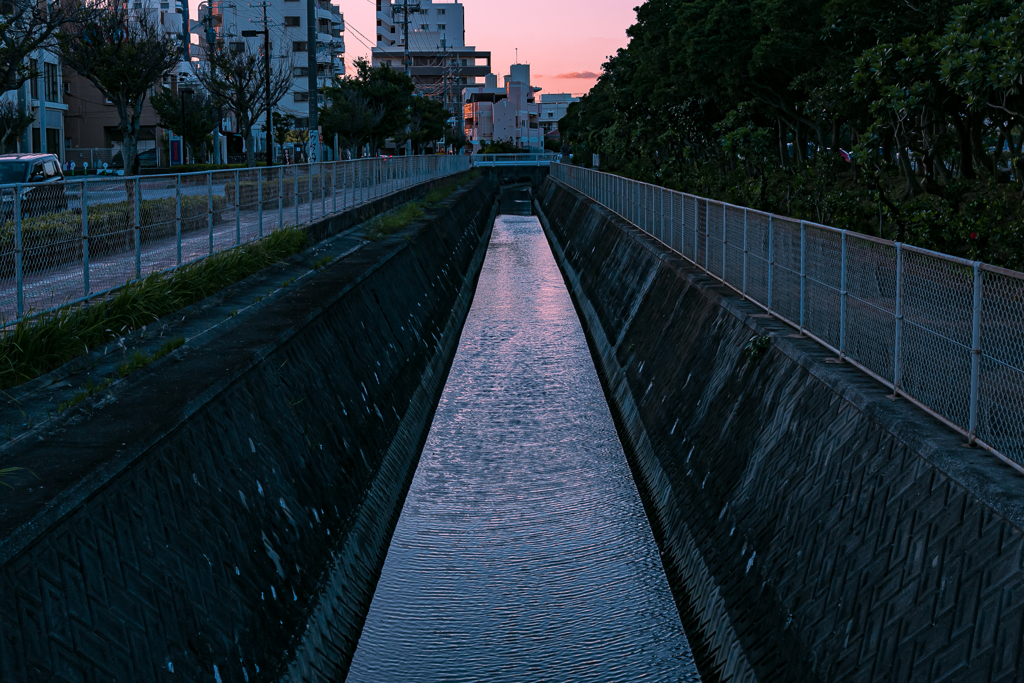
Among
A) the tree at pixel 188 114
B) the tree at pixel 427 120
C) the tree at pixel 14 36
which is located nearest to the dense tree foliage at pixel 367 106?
the tree at pixel 188 114

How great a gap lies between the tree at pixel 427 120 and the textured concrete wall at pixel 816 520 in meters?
94.6

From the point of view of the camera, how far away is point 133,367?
416 inches

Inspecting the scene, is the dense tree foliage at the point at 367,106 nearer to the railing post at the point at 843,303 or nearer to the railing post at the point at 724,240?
the railing post at the point at 724,240

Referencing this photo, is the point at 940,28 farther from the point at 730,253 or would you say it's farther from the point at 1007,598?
the point at 1007,598

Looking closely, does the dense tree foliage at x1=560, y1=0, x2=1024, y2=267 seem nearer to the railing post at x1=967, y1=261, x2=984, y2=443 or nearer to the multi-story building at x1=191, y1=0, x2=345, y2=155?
the railing post at x1=967, y1=261, x2=984, y2=443

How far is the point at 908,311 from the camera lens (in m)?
8.72

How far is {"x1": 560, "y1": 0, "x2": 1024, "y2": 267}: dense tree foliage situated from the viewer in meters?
15.0

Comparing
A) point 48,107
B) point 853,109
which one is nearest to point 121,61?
point 853,109

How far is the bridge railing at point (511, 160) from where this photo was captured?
107 meters

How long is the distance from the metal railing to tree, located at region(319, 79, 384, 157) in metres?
49.1

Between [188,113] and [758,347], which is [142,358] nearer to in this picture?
[758,347]

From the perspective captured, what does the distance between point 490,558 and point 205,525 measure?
17.6ft

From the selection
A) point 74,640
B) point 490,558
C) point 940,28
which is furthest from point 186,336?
point 940,28

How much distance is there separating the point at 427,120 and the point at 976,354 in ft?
361
